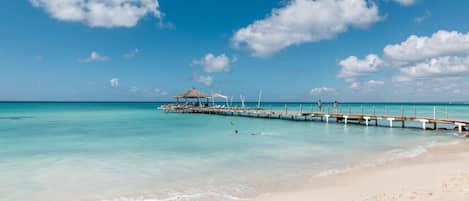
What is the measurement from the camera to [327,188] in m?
6.62

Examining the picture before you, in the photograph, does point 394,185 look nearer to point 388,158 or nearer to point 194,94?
point 388,158

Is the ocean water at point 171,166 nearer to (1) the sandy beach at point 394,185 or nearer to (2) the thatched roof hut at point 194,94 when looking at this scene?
(1) the sandy beach at point 394,185

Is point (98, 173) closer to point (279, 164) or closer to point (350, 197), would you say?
point (279, 164)

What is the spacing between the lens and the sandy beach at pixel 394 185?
546 centimetres

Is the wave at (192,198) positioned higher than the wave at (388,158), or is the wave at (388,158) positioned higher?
the wave at (388,158)

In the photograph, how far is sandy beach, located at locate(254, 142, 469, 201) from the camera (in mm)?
5461

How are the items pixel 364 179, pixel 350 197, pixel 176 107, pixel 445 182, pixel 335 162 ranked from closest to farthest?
pixel 350 197 → pixel 445 182 → pixel 364 179 → pixel 335 162 → pixel 176 107

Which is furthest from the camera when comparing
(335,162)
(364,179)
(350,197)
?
(335,162)

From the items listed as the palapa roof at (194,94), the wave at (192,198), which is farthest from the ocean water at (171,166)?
the palapa roof at (194,94)

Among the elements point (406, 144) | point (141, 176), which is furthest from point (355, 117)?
point (141, 176)

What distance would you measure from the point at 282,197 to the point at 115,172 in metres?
4.59

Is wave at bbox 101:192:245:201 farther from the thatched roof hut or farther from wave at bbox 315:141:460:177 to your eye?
the thatched roof hut

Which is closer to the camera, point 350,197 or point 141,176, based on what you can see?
point 350,197

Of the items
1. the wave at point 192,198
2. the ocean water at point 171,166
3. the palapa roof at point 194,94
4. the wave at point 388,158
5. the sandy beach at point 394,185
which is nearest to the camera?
the sandy beach at point 394,185
